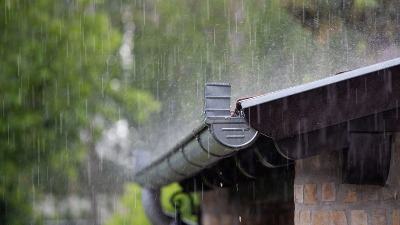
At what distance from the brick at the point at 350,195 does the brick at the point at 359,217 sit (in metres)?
0.04

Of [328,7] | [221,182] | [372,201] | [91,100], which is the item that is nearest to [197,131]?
[372,201]

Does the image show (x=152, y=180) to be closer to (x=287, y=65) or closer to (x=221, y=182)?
(x=221, y=182)

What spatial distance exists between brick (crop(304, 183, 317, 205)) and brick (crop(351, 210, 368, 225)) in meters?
0.17

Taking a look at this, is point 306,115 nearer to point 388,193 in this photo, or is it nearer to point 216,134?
point 216,134

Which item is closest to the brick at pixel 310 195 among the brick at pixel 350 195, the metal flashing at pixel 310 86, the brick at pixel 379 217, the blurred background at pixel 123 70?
the brick at pixel 350 195

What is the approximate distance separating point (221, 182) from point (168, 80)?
10.1 m

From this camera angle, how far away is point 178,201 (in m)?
5.21

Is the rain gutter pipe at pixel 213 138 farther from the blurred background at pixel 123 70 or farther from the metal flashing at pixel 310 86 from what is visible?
the blurred background at pixel 123 70

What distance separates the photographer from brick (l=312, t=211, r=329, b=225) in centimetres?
275

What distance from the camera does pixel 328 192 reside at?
2770 mm

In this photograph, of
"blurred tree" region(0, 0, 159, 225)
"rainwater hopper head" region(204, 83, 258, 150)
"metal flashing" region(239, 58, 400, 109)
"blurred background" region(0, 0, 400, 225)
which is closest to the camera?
"metal flashing" region(239, 58, 400, 109)

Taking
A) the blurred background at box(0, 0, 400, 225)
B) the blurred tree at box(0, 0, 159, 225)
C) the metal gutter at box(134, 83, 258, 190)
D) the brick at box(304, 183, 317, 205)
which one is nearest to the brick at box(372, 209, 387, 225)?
the brick at box(304, 183, 317, 205)

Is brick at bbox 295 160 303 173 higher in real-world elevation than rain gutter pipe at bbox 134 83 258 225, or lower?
lower

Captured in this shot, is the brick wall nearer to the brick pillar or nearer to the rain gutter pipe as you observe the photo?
the rain gutter pipe
